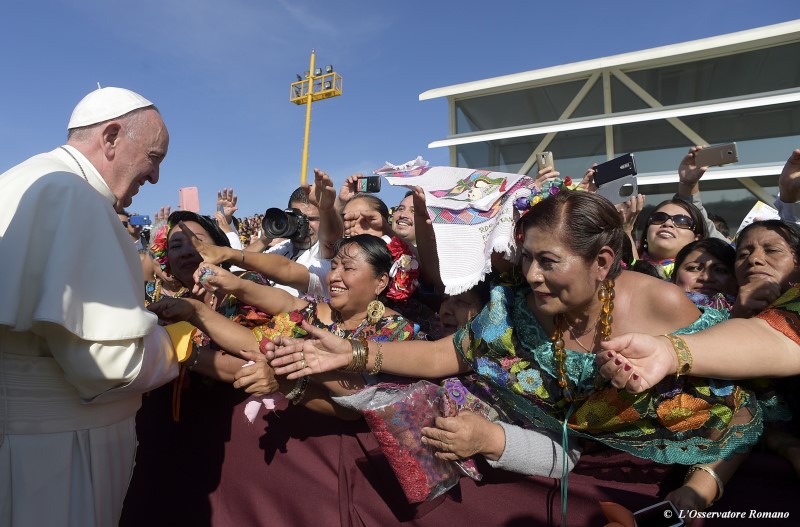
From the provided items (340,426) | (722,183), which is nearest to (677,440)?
(340,426)

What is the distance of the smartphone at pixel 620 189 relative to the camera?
242 cm

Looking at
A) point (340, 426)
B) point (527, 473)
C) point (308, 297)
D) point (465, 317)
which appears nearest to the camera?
point (527, 473)

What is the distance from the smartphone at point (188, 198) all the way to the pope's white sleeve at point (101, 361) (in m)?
3.07

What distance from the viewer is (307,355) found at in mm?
2182

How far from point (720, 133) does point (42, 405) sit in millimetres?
16507

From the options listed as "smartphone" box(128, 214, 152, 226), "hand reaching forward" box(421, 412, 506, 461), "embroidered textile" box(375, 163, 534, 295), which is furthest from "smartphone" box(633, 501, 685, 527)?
"smartphone" box(128, 214, 152, 226)

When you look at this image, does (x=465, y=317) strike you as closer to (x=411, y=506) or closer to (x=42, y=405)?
(x=411, y=506)

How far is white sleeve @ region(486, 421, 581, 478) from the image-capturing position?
1.97 meters

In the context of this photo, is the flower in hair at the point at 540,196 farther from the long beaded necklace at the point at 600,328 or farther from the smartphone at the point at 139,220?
the smartphone at the point at 139,220

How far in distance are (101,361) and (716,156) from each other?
3.49 metres

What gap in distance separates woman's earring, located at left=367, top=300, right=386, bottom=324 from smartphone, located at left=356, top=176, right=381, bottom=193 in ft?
3.87

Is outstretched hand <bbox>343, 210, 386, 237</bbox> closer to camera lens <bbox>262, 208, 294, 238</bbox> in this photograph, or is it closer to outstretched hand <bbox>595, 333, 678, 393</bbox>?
camera lens <bbox>262, 208, 294, 238</bbox>

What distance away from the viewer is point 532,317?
6.84 feet

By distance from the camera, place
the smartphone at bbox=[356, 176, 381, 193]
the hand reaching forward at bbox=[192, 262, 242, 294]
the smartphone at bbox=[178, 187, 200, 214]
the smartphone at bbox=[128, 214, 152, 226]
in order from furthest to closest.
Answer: the smartphone at bbox=[128, 214, 152, 226], the smartphone at bbox=[178, 187, 200, 214], the smartphone at bbox=[356, 176, 381, 193], the hand reaching forward at bbox=[192, 262, 242, 294]
